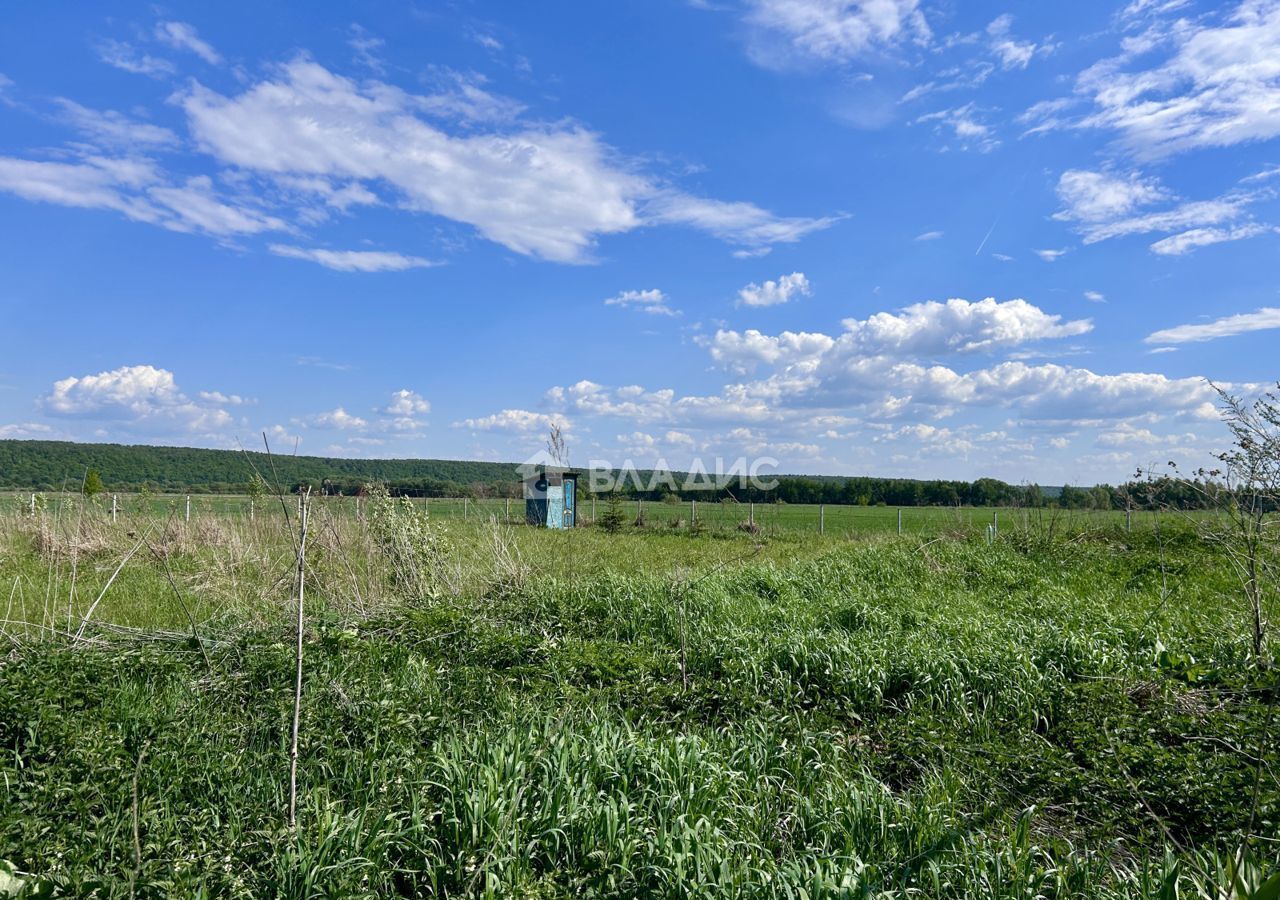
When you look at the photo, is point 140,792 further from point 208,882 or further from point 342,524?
point 342,524

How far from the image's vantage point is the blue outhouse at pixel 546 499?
81.1ft

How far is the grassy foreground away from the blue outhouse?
16856 millimetres

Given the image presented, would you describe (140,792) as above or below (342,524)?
below

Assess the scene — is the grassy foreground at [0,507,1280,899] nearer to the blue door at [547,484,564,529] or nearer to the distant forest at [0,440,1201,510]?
the distant forest at [0,440,1201,510]

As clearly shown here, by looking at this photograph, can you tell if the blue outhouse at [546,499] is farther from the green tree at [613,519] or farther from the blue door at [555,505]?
the green tree at [613,519]

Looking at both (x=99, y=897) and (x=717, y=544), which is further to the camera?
(x=717, y=544)

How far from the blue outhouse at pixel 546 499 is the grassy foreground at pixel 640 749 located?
16.9 m

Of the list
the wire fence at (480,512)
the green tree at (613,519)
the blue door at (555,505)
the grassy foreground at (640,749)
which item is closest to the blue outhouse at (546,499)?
the blue door at (555,505)

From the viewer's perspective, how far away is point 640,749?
3.56m

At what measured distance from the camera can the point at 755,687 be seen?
5062 millimetres

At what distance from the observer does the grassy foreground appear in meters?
2.71

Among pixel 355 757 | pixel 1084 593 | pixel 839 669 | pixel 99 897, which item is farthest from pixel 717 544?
pixel 99 897

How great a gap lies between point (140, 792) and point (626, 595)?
4721 mm

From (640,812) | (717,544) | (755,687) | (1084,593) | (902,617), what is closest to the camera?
(640,812)
